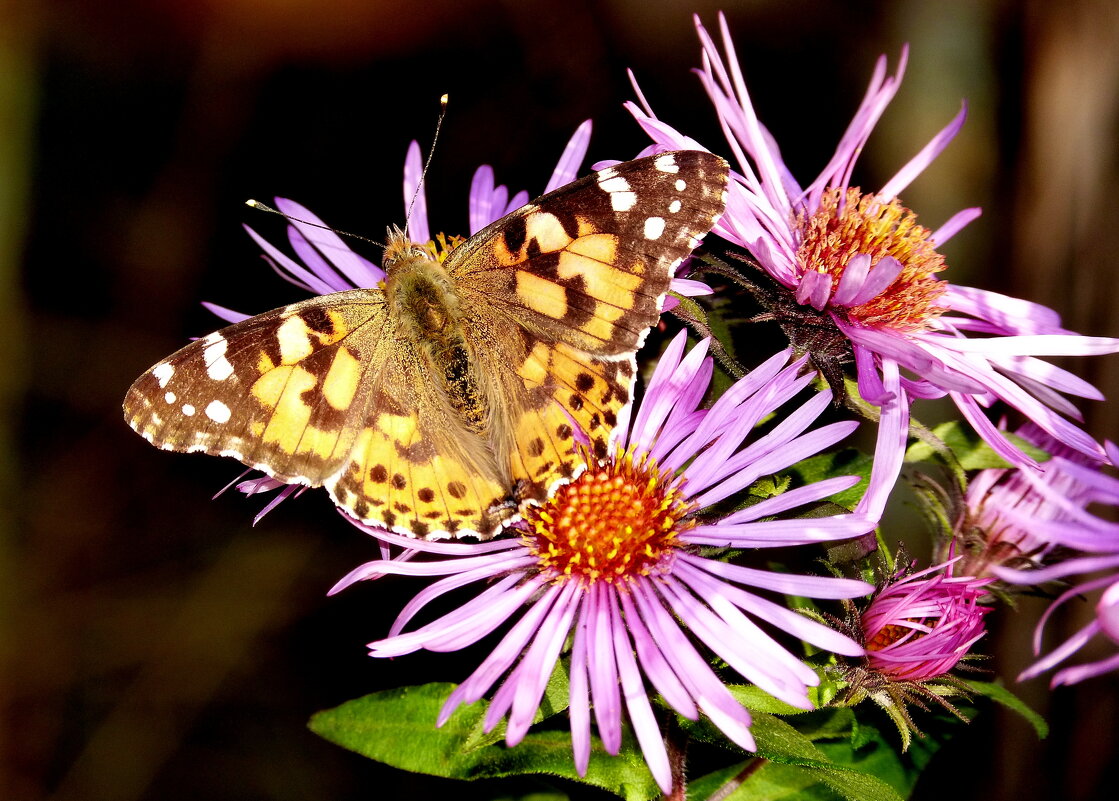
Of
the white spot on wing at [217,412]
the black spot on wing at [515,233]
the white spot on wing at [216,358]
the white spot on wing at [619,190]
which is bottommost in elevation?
the white spot on wing at [217,412]

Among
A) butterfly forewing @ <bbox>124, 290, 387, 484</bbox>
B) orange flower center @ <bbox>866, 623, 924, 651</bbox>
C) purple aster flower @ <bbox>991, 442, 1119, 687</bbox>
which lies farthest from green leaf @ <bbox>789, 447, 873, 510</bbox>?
butterfly forewing @ <bbox>124, 290, 387, 484</bbox>

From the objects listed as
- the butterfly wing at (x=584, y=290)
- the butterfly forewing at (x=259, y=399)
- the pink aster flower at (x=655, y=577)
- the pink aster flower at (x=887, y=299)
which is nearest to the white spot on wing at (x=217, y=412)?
the butterfly forewing at (x=259, y=399)

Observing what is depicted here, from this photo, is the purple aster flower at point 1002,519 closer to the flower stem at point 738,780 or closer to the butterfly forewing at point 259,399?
the flower stem at point 738,780

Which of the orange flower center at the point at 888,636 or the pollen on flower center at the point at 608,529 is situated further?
the pollen on flower center at the point at 608,529

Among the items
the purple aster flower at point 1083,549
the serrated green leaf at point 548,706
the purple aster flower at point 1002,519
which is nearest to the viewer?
the purple aster flower at point 1083,549

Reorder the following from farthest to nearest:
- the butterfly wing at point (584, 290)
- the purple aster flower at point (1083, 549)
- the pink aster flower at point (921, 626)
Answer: the butterfly wing at point (584, 290), the pink aster flower at point (921, 626), the purple aster flower at point (1083, 549)

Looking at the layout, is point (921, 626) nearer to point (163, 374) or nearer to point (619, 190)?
point (619, 190)
